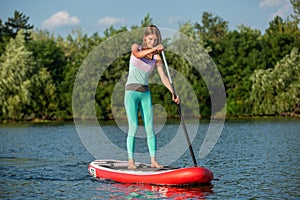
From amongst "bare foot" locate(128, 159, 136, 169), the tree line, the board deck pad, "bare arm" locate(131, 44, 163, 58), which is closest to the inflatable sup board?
the board deck pad

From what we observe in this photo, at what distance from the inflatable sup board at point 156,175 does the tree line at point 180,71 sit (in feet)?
114

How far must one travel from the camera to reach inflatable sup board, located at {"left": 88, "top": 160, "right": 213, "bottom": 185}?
10.6m

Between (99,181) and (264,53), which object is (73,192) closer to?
(99,181)

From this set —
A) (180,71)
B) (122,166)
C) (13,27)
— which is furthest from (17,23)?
(122,166)

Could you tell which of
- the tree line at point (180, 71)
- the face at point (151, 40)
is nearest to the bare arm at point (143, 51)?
the face at point (151, 40)

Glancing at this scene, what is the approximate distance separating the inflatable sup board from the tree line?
3487 centimetres

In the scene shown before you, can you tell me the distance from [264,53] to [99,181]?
141 ft

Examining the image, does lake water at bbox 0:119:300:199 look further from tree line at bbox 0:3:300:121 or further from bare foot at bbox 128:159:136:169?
tree line at bbox 0:3:300:121

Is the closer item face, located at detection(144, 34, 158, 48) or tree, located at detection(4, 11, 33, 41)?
face, located at detection(144, 34, 158, 48)

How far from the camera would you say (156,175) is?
35.6ft

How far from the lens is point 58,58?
55469mm

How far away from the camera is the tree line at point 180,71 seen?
46156 mm

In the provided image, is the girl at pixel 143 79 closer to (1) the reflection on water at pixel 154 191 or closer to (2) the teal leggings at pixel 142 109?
(2) the teal leggings at pixel 142 109

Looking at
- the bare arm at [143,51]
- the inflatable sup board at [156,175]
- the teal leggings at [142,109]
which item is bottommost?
the inflatable sup board at [156,175]
